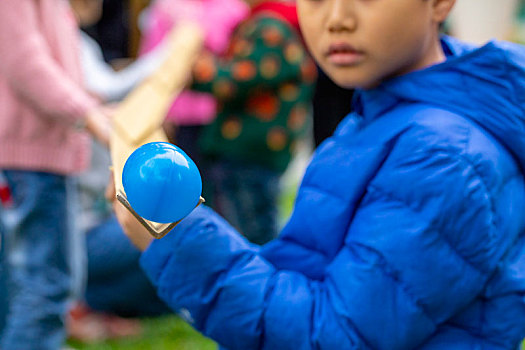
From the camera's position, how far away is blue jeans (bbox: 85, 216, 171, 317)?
7.39ft

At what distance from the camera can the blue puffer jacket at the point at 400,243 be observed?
76 cm

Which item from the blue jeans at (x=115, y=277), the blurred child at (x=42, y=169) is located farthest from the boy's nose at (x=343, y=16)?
the blue jeans at (x=115, y=277)

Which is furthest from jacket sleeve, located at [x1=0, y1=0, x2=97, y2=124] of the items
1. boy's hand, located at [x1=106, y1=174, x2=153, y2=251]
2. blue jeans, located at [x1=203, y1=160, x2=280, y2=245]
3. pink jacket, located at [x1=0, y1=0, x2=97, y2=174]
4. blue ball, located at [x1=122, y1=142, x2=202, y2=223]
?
blue jeans, located at [x1=203, y1=160, x2=280, y2=245]

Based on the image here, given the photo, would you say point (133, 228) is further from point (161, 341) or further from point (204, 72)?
point (204, 72)

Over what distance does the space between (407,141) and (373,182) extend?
0.07 meters

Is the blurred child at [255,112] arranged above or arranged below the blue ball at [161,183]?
below

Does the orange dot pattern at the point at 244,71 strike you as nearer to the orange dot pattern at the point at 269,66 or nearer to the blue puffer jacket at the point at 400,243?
the orange dot pattern at the point at 269,66

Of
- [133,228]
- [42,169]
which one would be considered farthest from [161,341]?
[133,228]

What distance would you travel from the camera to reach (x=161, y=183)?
24.1 inches

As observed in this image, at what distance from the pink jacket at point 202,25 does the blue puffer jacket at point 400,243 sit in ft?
5.86

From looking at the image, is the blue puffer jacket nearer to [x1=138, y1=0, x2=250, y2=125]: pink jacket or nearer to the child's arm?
the child's arm

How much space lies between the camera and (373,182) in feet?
2.67

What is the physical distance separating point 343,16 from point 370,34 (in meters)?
0.04

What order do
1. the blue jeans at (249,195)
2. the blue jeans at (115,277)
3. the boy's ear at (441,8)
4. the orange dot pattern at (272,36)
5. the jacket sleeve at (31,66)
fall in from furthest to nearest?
the blue jeans at (249,195), the orange dot pattern at (272,36), the blue jeans at (115,277), the jacket sleeve at (31,66), the boy's ear at (441,8)
